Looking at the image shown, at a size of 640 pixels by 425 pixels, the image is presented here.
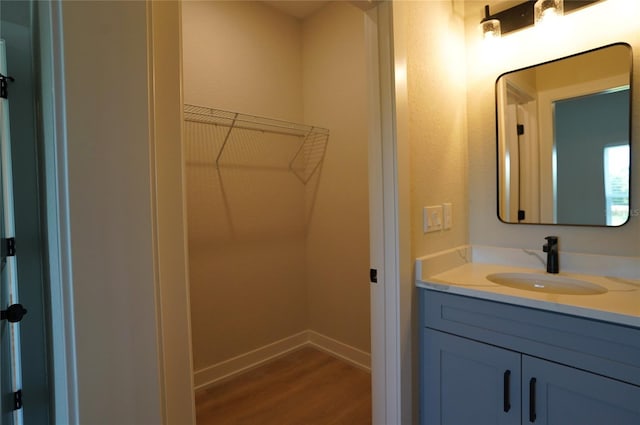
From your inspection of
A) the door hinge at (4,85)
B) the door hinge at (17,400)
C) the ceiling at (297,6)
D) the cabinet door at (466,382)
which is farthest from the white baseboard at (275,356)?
the ceiling at (297,6)

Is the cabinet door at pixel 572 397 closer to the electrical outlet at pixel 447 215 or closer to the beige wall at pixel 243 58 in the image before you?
the electrical outlet at pixel 447 215

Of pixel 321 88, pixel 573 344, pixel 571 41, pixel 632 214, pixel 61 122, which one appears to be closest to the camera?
pixel 61 122

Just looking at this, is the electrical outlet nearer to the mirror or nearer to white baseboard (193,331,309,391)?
the mirror

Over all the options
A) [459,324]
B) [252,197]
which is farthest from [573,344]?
[252,197]

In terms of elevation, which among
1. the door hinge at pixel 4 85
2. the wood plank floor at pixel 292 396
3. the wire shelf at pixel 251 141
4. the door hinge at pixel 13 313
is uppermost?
the wire shelf at pixel 251 141

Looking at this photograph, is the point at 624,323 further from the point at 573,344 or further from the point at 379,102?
the point at 379,102

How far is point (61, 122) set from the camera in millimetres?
613

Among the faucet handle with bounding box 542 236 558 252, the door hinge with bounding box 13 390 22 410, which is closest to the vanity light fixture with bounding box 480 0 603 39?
the faucet handle with bounding box 542 236 558 252

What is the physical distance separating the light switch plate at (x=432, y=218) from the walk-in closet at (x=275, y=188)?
2.76 ft

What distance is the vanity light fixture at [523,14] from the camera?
1472 mm

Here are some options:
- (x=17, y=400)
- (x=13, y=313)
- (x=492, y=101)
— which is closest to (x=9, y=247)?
(x=13, y=313)

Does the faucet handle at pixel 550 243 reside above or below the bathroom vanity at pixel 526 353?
above

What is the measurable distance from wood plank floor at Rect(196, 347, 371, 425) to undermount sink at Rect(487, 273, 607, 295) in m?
1.09

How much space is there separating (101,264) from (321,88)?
2372 millimetres
